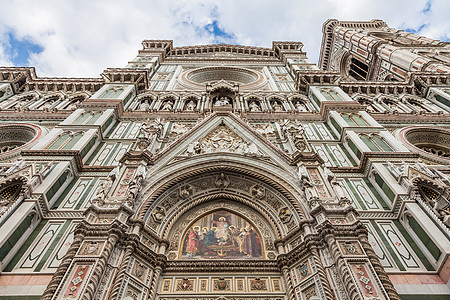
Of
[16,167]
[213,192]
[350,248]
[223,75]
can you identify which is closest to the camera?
[350,248]

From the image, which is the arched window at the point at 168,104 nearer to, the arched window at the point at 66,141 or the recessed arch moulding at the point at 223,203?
the arched window at the point at 66,141

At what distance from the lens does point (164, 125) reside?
12.0 meters

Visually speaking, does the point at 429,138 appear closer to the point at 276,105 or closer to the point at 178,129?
the point at 276,105

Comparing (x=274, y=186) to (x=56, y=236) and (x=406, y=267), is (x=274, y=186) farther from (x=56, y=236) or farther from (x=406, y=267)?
(x=56, y=236)

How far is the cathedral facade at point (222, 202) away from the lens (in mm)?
5926

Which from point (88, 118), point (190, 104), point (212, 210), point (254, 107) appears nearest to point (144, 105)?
point (190, 104)

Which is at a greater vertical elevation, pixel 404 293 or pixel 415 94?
pixel 415 94

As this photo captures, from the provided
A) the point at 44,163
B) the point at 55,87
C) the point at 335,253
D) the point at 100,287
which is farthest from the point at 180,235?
the point at 55,87

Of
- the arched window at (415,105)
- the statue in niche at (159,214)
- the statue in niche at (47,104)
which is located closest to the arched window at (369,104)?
the arched window at (415,105)

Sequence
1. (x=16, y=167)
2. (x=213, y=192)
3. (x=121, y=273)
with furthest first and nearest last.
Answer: (x=213, y=192), (x=16, y=167), (x=121, y=273)

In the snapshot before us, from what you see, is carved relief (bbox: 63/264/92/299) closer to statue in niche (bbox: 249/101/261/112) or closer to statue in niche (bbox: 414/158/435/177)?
statue in niche (bbox: 414/158/435/177)

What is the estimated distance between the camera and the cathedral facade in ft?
19.4

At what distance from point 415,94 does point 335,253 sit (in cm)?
1465

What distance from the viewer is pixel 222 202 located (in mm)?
8734
